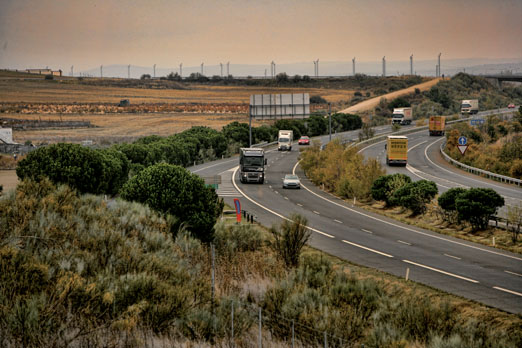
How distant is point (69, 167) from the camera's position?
130ft

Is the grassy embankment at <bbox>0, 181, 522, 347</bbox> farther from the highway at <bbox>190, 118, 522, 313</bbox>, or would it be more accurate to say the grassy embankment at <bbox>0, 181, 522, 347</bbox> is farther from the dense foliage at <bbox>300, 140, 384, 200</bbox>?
the dense foliage at <bbox>300, 140, 384, 200</bbox>

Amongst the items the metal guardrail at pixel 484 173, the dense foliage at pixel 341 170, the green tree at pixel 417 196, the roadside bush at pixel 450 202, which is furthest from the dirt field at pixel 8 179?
the metal guardrail at pixel 484 173

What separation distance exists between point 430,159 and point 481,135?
19.6 meters

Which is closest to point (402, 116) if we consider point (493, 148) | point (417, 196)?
point (493, 148)

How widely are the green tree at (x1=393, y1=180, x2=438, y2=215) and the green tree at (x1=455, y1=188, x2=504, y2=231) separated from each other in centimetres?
540

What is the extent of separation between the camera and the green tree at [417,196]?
44406 mm

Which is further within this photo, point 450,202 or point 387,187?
point 387,187

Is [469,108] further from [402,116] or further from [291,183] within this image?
[291,183]

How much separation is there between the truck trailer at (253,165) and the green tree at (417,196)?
1768 cm

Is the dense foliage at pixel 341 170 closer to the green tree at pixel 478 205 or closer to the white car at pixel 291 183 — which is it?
the white car at pixel 291 183

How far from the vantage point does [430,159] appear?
7806cm

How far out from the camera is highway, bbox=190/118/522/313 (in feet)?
86.7

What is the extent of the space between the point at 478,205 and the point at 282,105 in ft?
173

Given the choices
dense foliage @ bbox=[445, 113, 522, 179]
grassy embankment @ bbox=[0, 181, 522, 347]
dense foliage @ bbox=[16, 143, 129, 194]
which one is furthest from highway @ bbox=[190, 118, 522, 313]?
dense foliage @ bbox=[16, 143, 129, 194]
